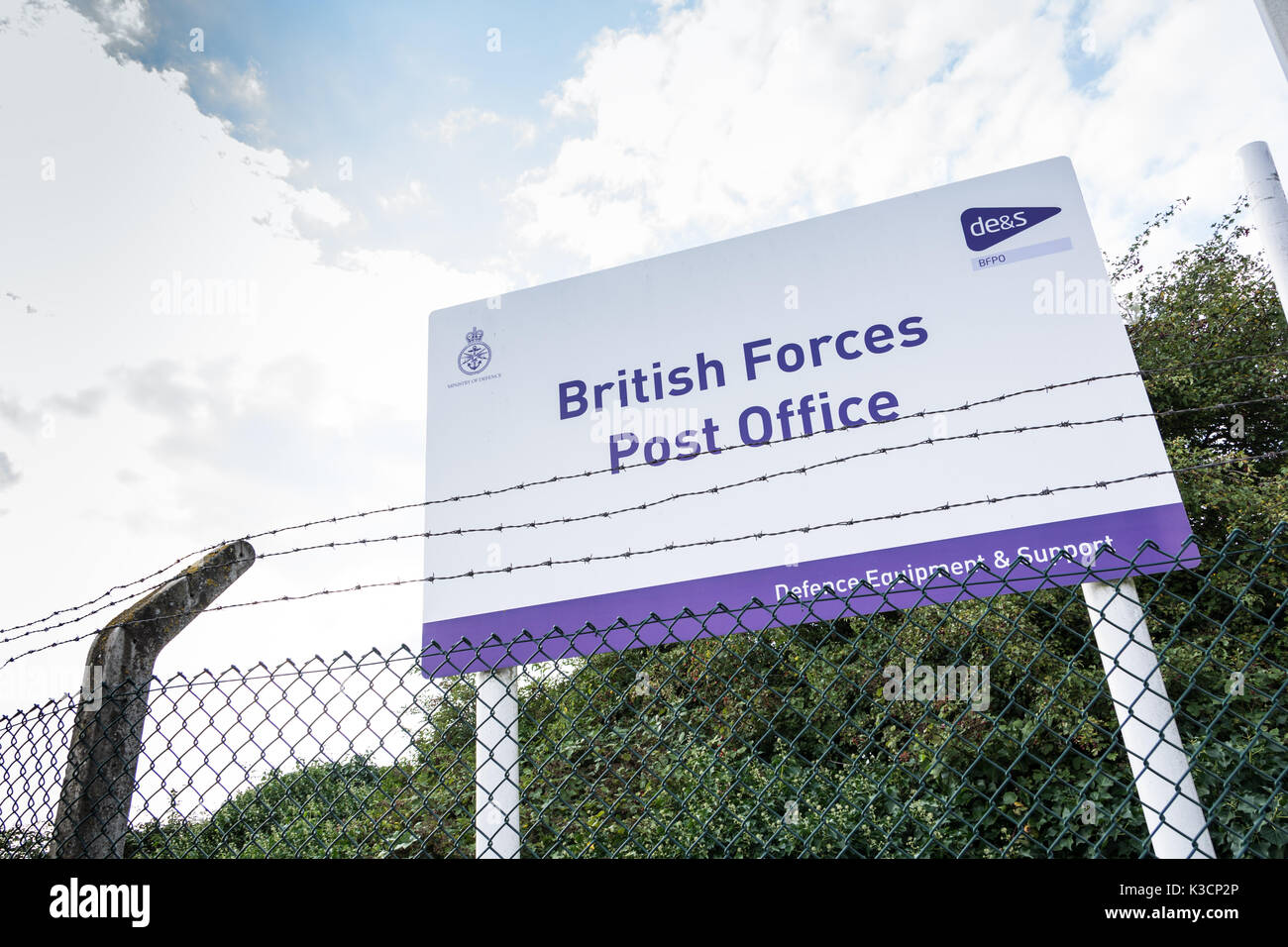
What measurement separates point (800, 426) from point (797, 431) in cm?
Result: 3

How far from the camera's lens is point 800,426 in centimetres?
438

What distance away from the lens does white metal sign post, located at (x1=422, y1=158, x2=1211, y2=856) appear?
389 centimetres

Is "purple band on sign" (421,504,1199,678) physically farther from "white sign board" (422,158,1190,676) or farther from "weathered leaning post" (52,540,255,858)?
"weathered leaning post" (52,540,255,858)

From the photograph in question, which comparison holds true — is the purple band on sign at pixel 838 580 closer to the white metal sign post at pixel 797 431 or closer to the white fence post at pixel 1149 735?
the white metal sign post at pixel 797 431

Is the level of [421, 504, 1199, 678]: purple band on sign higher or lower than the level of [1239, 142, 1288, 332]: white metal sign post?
lower

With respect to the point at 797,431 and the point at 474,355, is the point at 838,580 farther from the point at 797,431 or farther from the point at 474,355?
the point at 474,355

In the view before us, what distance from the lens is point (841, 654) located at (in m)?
7.16

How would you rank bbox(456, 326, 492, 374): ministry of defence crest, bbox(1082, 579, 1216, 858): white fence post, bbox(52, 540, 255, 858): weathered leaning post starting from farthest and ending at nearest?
1. bbox(456, 326, 492, 374): ministry of defence crest
2. bbox(1082, 579, 1216, 858): white fence post
3. bbox(52, 540, 255, 858): weathered leaning post

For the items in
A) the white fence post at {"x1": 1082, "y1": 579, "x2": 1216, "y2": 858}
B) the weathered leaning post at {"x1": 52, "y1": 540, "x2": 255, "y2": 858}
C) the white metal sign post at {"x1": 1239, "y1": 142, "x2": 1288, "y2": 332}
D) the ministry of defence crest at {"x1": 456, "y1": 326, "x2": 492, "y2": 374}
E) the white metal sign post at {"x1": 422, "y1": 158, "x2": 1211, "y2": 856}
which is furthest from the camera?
the ministry of defence crest at {"x1": 456, "y1": 326, "x2": 492, "y2": 374}

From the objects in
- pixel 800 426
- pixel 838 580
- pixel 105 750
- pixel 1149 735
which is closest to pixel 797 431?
pixel 800 426

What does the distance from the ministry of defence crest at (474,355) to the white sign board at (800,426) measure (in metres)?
0.01

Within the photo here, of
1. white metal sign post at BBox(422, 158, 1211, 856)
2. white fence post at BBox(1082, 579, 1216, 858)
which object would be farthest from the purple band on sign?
white fence post at BBox(1082, 579, 1216, 858)

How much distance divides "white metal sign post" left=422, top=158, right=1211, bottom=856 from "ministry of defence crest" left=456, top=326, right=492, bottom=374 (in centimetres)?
2
